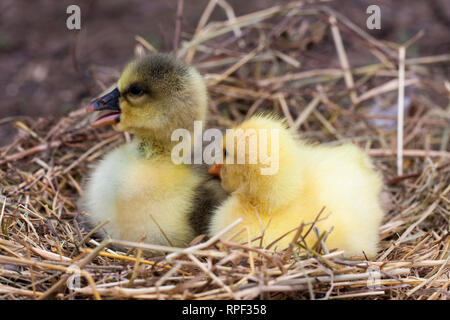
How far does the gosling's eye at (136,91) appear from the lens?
1788 millimetres

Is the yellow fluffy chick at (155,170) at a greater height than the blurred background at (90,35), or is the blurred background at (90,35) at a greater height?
the blurred background at (90,35)

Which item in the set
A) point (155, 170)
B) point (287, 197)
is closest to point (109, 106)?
point (155, 170)

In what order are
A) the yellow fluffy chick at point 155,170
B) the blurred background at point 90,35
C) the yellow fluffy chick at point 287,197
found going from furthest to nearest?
1. the blurred background at point 90,35
2. the yellow fluffy chick at point 155,170
3. the yellow fluffy chick at point 287,197

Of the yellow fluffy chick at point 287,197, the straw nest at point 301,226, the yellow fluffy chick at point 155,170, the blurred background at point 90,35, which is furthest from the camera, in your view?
the blurred background at point 90,35

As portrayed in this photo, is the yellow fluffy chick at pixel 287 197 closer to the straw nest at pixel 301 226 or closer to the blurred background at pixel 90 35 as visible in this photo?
the straw nest at pixel 301 226

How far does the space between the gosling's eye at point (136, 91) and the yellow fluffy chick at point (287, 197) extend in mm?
349

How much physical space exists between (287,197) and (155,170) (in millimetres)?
487

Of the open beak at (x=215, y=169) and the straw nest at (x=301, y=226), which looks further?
the open beak at (x=215, y=169)

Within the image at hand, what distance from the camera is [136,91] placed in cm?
179

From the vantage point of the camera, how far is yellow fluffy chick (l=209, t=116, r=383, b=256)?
5.45 feet

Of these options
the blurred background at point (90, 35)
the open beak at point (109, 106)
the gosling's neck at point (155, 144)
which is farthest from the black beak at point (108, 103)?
the blurred background at point (90, 35)

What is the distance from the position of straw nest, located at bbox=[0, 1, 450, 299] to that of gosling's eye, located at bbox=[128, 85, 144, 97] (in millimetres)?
510

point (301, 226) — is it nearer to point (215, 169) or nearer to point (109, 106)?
point (215, 169)
